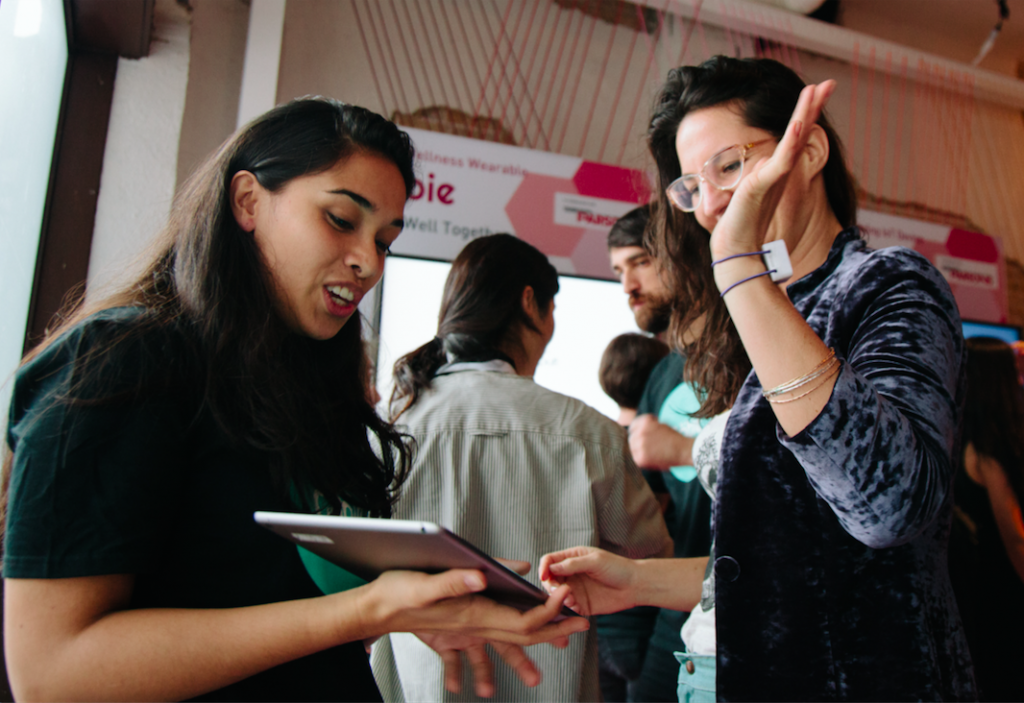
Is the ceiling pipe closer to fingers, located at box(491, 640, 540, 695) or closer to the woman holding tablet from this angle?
the woman holding tablet

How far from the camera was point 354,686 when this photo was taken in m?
0.90

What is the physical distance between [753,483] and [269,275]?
80 centimetres

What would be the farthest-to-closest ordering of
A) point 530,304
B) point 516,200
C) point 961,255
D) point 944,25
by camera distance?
point 944,25 < point 961,255 < point 516,200 < point 530,304

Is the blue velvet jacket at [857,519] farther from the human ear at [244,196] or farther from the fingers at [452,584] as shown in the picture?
the human ear at [244,196]

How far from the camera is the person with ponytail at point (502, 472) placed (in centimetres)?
159

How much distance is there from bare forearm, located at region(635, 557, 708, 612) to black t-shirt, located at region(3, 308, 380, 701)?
0.59m

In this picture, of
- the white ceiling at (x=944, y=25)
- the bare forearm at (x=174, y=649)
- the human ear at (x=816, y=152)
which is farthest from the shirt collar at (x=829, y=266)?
the white ceiling at (x=944, y=25)

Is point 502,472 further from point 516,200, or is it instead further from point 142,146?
point 142,146

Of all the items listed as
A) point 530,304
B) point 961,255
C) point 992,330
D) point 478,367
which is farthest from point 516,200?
point 992,330

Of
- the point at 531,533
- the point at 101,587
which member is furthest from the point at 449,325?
the point at 101,587

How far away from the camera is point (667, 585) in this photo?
1313 mm

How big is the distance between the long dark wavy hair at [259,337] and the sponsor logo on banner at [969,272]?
338 centimetres

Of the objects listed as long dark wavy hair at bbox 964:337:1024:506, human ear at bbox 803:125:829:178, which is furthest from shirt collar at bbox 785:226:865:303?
long dark wavy hair at bbox 964:337:1024:506

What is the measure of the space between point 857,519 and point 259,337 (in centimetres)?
83
